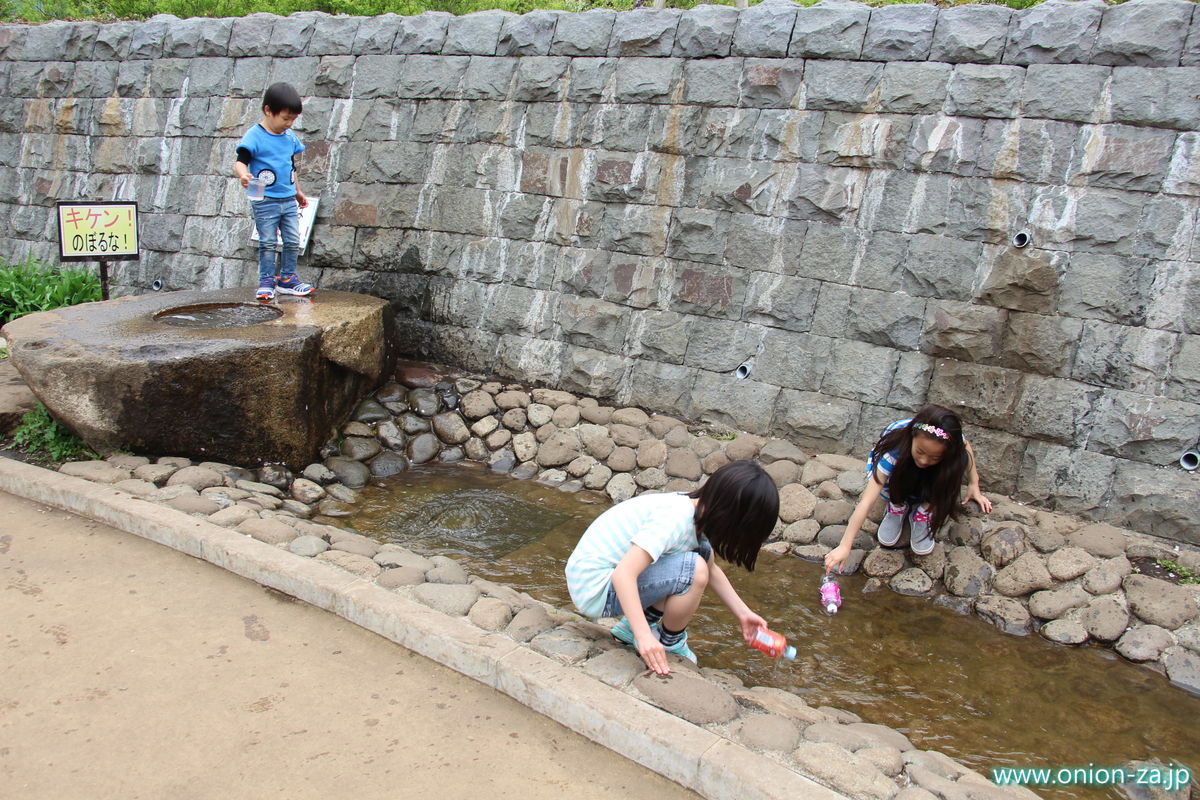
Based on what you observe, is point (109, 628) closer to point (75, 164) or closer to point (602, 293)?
point (602, 293)

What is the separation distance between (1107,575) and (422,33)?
6.30m

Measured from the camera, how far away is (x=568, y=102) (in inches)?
256

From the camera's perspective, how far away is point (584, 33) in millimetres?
6434

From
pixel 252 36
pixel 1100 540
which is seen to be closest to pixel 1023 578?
pixel 1100 540

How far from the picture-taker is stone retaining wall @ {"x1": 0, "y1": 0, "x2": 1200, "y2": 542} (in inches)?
186

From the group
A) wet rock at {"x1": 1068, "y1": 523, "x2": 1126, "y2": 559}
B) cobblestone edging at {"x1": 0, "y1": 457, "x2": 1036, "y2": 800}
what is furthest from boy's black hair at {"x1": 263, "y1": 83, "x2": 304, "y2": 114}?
wet rock at {"x1": 1068, "y1": 523, "x2": 1126, "y2": 559}

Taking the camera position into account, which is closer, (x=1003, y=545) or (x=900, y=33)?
(x=1003, y=545)

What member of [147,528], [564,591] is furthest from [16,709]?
[564,591]

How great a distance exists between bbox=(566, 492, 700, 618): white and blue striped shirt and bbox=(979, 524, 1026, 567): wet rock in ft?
7.72

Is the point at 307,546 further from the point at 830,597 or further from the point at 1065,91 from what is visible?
the point at 1065,91

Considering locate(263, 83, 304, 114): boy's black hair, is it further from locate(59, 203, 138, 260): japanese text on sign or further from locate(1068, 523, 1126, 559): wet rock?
locate(1068, 523, 1126, 559): wet rock

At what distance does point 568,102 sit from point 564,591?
3884 mm

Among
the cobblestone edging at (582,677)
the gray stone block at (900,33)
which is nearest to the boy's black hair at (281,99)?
the cobblestone edging at (582,677)

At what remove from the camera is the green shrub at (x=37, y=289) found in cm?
748
